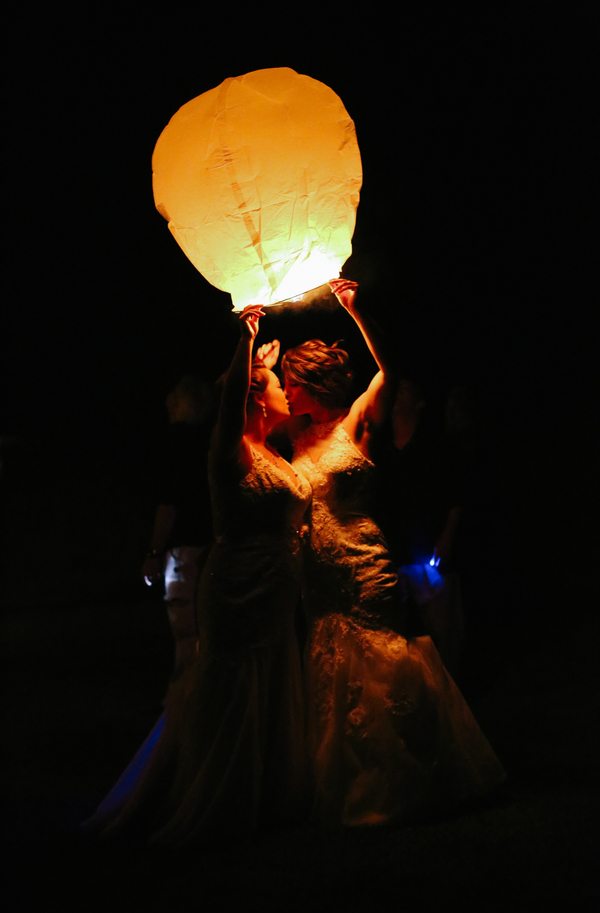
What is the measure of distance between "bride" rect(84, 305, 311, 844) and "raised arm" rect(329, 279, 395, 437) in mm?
324

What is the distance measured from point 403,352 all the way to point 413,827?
3.56 m

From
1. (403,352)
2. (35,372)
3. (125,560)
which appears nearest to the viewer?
(403,352)

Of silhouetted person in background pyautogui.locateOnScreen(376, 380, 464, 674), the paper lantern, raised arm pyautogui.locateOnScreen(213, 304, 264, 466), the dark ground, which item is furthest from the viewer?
silhouetted person in background pyautogui.locateOnScreen(376, 380, 464, 674)

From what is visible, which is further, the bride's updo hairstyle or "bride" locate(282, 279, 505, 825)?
the bride's updo hairstyle

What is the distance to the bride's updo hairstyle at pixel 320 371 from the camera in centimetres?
271

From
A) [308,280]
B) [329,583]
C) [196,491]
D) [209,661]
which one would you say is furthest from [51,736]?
[308,280]

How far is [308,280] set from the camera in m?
2.52

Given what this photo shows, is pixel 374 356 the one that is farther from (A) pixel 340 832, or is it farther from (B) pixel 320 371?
(A) pixel 340 832

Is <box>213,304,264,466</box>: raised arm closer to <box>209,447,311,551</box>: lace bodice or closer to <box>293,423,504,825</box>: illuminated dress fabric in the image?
<box>209,447,311,551</box>: lace bodice

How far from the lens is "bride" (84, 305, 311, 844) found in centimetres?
237

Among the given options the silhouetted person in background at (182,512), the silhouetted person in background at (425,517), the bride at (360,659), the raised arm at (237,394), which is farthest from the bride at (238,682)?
the silhouetted person in background at (425,517)

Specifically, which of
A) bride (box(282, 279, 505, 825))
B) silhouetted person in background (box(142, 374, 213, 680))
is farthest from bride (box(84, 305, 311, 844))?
silhouetted person in background (box(142, 374, 213, 680))

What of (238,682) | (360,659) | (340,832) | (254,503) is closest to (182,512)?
(254,503)

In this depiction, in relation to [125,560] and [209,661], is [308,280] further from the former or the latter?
[125,560]
